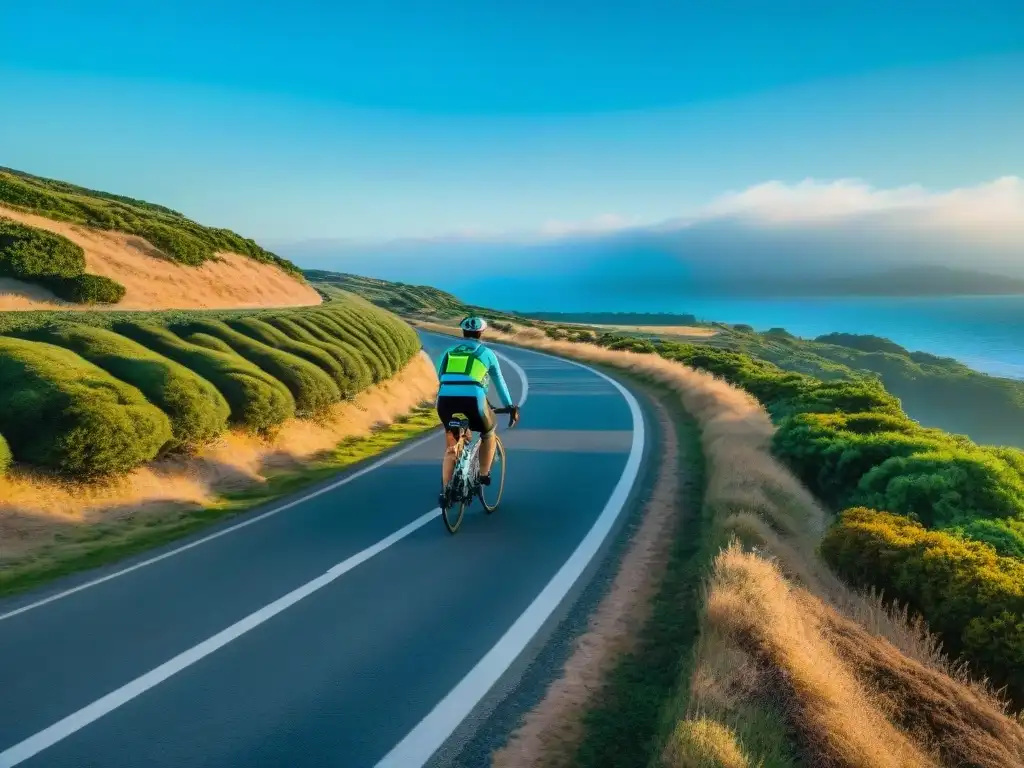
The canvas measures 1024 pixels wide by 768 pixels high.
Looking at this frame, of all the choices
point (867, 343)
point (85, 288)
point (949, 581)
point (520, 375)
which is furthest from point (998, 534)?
point (867, 343)

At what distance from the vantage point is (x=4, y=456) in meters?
9.32

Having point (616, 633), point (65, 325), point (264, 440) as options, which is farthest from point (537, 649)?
point (65, 325)

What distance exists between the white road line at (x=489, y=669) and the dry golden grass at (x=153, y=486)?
226 inches

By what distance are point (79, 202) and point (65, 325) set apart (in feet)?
85.1

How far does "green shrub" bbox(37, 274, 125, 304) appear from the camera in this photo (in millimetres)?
25250

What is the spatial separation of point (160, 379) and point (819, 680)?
10385 mm

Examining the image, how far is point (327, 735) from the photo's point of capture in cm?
463

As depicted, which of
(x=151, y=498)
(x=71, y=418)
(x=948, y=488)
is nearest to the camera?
(x=71, y=418)

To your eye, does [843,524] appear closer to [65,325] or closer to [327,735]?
[327,735]

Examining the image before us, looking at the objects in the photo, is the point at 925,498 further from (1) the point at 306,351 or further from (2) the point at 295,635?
(1) the point at 306,351

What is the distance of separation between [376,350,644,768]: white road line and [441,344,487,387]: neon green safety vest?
225 centimetres

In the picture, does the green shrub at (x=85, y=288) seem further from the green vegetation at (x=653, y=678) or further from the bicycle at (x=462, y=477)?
the green vegetation at (x=653, y=678)

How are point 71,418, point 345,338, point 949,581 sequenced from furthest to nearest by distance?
point 345,338, point 71,418, point 949,581

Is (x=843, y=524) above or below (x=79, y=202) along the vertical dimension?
below
